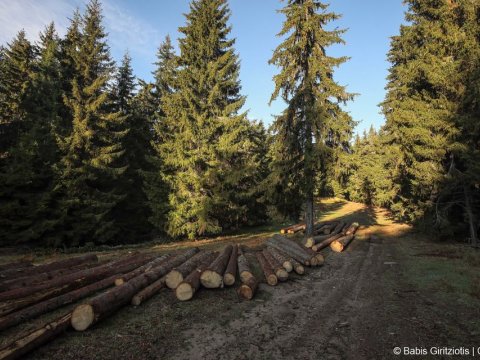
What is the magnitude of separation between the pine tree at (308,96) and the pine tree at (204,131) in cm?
459

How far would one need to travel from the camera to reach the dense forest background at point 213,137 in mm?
16078

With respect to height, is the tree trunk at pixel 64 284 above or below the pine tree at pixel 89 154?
below

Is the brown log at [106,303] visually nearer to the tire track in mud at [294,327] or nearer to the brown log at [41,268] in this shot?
the tire track in mud at [294,327]

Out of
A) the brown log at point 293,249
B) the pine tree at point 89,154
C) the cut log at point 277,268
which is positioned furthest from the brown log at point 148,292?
the pine tree at point 89,154

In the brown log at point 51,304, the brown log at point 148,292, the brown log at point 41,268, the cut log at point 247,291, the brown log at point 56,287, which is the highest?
the brown log at point 41,268

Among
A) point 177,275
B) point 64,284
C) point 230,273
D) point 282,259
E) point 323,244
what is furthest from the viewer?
point 323,244

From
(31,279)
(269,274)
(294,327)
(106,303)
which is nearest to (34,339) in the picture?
(106,303)

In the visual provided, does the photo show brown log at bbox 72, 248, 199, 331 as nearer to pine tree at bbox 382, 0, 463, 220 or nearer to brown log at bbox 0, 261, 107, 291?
brown log at bbox 0, 261, 107, 291

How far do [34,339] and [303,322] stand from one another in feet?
18.8

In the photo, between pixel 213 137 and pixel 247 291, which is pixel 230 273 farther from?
pixel 213 137

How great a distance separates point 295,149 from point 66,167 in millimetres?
16263

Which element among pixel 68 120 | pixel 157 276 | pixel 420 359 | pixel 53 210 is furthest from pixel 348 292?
pixel 68 120

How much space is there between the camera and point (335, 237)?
1766 cm

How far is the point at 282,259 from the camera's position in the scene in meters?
11.7
